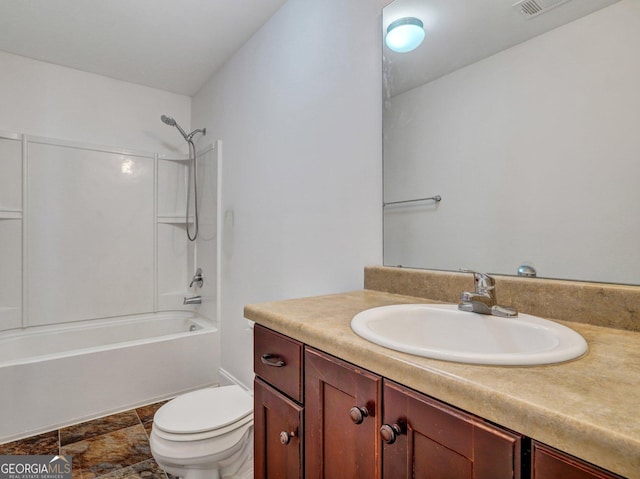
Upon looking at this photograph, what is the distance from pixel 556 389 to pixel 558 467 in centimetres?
10

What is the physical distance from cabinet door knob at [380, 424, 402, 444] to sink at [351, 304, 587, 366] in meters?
0.14

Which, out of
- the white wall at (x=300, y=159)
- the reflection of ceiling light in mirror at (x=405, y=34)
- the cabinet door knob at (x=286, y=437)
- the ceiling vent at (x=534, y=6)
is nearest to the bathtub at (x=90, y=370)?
the white wall at (x=300, y=159)

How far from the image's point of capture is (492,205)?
105cm

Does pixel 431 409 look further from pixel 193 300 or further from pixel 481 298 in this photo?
pixel 193 300

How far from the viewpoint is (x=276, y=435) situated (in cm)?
97

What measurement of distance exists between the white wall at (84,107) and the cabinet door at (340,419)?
2.91 m

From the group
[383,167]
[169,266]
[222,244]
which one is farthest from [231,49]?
[169,266]

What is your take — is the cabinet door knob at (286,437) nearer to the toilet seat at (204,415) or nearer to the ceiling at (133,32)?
the toilet seat at (204,415)

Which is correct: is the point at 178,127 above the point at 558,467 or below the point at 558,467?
above

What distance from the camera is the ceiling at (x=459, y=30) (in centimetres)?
94

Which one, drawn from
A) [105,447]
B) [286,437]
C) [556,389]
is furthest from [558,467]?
[105,447]

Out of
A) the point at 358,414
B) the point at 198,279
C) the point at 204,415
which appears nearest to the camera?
the point at 358,414

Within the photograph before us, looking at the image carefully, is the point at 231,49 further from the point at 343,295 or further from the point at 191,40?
the point at 343,295

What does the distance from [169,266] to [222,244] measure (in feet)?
2.97
